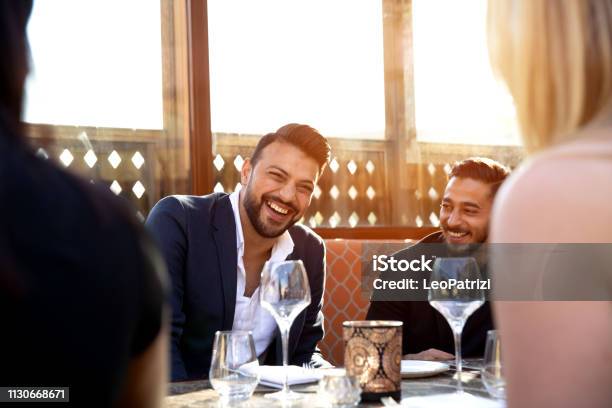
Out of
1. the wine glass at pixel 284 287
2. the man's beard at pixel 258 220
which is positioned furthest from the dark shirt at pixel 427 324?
the wine glass at pixel 284 287

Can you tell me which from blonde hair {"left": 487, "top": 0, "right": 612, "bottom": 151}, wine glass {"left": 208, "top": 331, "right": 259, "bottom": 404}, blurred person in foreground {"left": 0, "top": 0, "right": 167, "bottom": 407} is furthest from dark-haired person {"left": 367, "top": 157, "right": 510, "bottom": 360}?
blurred person in foreground {"left": 0, "top": 0, "right": 167, "bottom": 407}

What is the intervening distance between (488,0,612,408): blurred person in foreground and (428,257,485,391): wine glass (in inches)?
32.4

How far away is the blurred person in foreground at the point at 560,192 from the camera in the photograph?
0.75m

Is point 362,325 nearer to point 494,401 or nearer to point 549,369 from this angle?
point 494,401

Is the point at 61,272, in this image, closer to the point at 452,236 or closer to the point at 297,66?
the point at 452,236

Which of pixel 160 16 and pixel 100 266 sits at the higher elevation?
pixel 160 16

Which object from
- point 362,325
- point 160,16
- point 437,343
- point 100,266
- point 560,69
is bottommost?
point 437,343

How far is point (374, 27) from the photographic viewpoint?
4320mm

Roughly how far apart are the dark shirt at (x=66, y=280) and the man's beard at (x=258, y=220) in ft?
6.78

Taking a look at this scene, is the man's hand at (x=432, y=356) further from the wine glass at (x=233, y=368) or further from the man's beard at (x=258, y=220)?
the wine glass at (x=233, y=368)

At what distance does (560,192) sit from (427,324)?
6.73 ft

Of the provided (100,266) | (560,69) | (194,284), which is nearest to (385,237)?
(194,284)

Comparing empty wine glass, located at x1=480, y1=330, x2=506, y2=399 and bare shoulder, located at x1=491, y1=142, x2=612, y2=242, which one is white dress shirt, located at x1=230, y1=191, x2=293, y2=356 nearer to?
empty wine glass, located at x1=480, y1=330, x2=506, y2=399

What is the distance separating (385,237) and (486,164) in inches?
50.2
